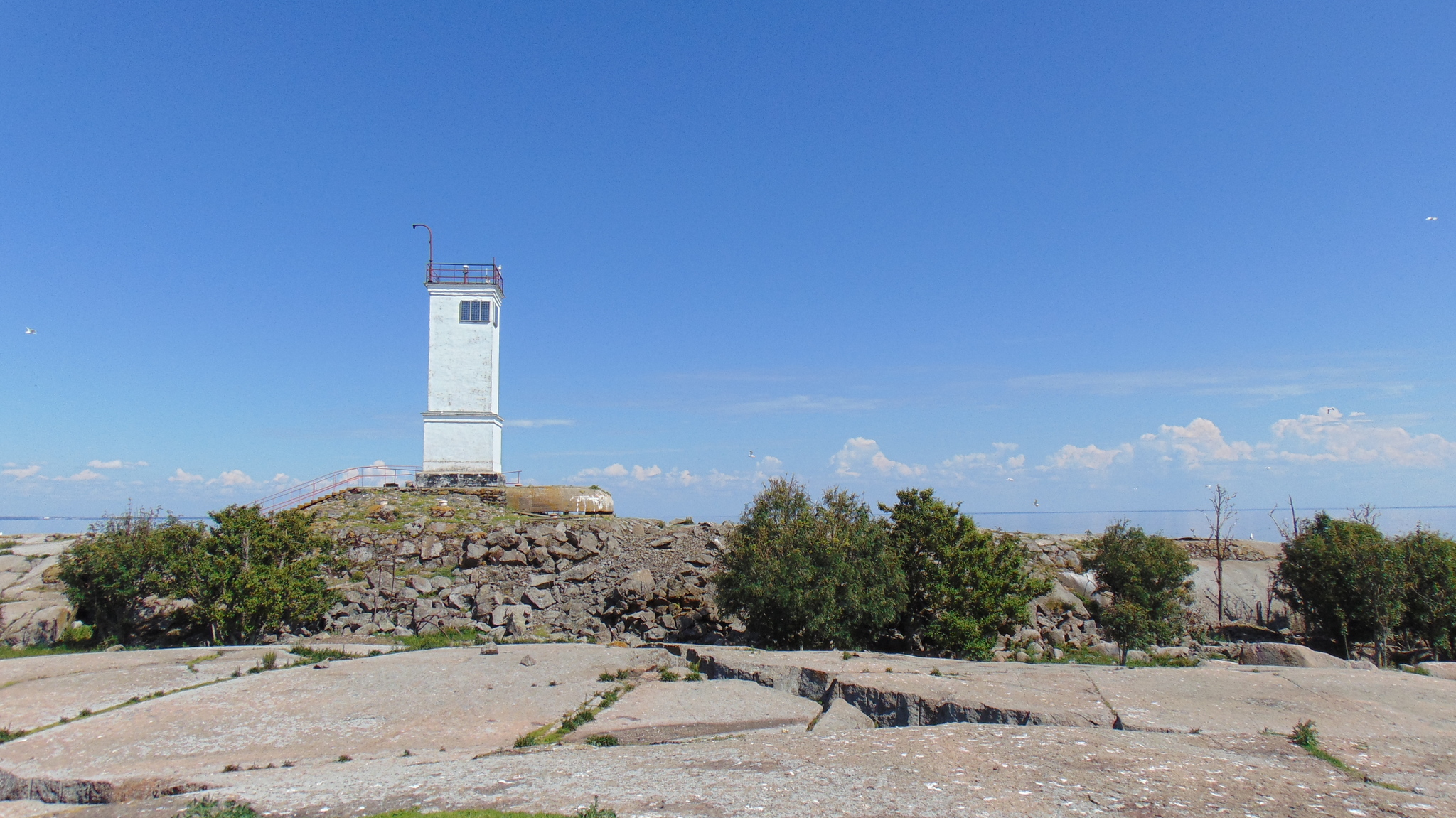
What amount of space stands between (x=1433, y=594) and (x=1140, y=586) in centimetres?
1089

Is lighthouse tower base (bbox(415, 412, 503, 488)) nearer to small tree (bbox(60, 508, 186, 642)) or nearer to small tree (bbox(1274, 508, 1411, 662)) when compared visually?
small tree (bbox(60, 508, 186, 642))

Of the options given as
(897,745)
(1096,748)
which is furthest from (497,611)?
(1096,748)

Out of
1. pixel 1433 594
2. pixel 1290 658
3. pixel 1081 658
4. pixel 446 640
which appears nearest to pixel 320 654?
pixel 446 640

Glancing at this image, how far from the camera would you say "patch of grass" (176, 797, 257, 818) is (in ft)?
27.4

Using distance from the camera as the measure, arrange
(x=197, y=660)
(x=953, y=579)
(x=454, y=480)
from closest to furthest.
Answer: (x=197, y=660), (x=953, y=579), (x=454, y=480)

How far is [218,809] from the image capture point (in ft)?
29.1

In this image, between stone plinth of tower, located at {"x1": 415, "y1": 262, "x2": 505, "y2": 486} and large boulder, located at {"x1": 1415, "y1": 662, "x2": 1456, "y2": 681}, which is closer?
large boulder, located at {"x1": 1415, "y1": 662, "x2": 1456, "y2": 681}

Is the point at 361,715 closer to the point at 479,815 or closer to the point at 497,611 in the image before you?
the point at 479,815

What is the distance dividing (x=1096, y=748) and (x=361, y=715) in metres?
13.4

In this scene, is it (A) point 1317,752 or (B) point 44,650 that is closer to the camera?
(A) point 1317,752

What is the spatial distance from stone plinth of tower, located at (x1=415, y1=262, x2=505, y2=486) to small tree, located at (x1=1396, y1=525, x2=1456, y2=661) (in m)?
40.2

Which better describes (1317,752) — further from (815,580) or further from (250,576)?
(250,576)

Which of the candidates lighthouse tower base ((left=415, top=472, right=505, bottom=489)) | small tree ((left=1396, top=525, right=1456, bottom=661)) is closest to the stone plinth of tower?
lighthouse tower base ((left=415, top=472, right=505, bottom=489))

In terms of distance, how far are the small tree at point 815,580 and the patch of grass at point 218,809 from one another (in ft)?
51.1
